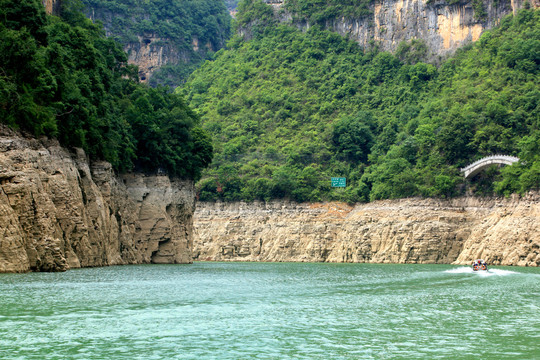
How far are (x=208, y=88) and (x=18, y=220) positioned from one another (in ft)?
414

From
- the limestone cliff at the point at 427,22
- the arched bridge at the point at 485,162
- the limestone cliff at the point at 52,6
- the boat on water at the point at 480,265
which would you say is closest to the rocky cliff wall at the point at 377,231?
the arched bridge at the point at 485,162

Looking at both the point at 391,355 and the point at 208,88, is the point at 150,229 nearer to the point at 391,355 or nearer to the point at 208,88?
the point at 391,355

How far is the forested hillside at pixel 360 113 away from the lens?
11175 centimetres

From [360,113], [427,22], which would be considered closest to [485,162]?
[360,113]

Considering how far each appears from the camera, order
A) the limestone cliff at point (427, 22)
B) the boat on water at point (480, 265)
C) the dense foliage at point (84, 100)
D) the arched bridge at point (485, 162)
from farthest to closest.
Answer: the limestone cliff at point (427, 22)
the arched bridge at point (485, 162)
the boat on water at point (480, 265)
the dense foliage at point (84, 100)

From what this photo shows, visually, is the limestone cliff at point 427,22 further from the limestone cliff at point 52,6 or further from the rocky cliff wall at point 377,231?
the limestone cliff at point 52,6

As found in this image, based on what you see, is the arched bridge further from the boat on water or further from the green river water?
the green river water

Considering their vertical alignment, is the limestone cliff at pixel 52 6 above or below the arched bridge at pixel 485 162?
above

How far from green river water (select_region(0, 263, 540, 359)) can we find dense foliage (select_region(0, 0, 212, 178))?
14.7 meters

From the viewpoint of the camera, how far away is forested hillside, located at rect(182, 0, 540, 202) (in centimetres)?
11175

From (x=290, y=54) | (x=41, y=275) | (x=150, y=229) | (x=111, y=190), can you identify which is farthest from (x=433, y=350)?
(x=290, y=54)

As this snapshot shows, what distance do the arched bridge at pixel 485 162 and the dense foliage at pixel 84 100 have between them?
39871 millimetres

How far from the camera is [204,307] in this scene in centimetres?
3594

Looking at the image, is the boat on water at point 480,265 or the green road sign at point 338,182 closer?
the boat on water at point 480,265
